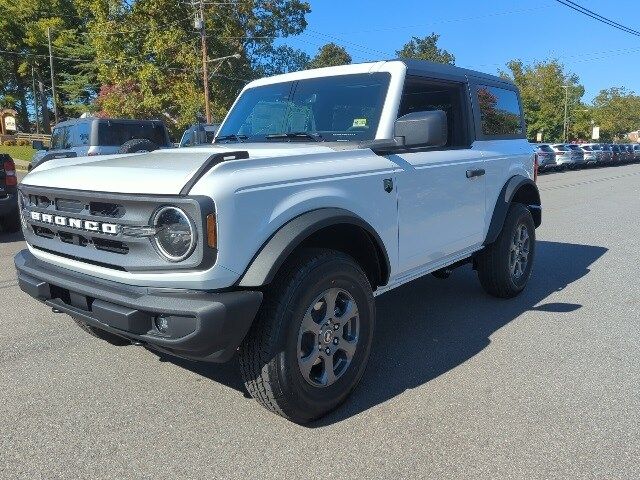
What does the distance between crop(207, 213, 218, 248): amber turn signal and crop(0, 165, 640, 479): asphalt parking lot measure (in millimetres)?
1068

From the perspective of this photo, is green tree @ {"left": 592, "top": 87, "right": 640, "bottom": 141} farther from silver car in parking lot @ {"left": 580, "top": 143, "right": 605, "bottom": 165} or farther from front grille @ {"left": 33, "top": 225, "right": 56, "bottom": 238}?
front grille @ {"left": 33, "top": 225, "right": 56, "bottom": 238}

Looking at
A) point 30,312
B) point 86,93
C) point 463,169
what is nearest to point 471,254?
point 463,169

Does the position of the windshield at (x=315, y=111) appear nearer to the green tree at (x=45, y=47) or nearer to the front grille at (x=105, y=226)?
the front grille at (x=105, y=226)

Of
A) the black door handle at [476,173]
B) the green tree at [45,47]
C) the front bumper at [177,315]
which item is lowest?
the front bumper at [177,315]

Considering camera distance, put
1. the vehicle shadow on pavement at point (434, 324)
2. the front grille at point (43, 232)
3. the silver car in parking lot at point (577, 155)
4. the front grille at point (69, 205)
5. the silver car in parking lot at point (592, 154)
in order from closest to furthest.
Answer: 1. the front grille at point (69, 205)
2. the front grille at point (43, 232)
3. the vehicle shadow on pavement at point (434, 324)
4. the silver car in parking lot at point (577, 155)
5. the silver car in parking lot at point (592, 154)

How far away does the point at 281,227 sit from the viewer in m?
2.69

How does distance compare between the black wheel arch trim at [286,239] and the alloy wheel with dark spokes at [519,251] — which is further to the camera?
the alloy wheel with dark spokes at [519,251]

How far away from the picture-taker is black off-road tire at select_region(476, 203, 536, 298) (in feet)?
15.8

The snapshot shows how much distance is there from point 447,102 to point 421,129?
1.20m

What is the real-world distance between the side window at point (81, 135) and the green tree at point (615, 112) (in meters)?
70.4

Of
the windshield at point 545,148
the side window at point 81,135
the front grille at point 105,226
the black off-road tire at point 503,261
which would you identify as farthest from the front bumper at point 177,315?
the windshield at point 545,148

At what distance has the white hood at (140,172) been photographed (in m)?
2.52

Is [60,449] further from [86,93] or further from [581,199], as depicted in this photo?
[86,93]

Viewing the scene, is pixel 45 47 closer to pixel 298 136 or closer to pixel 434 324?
pixel 298 136
